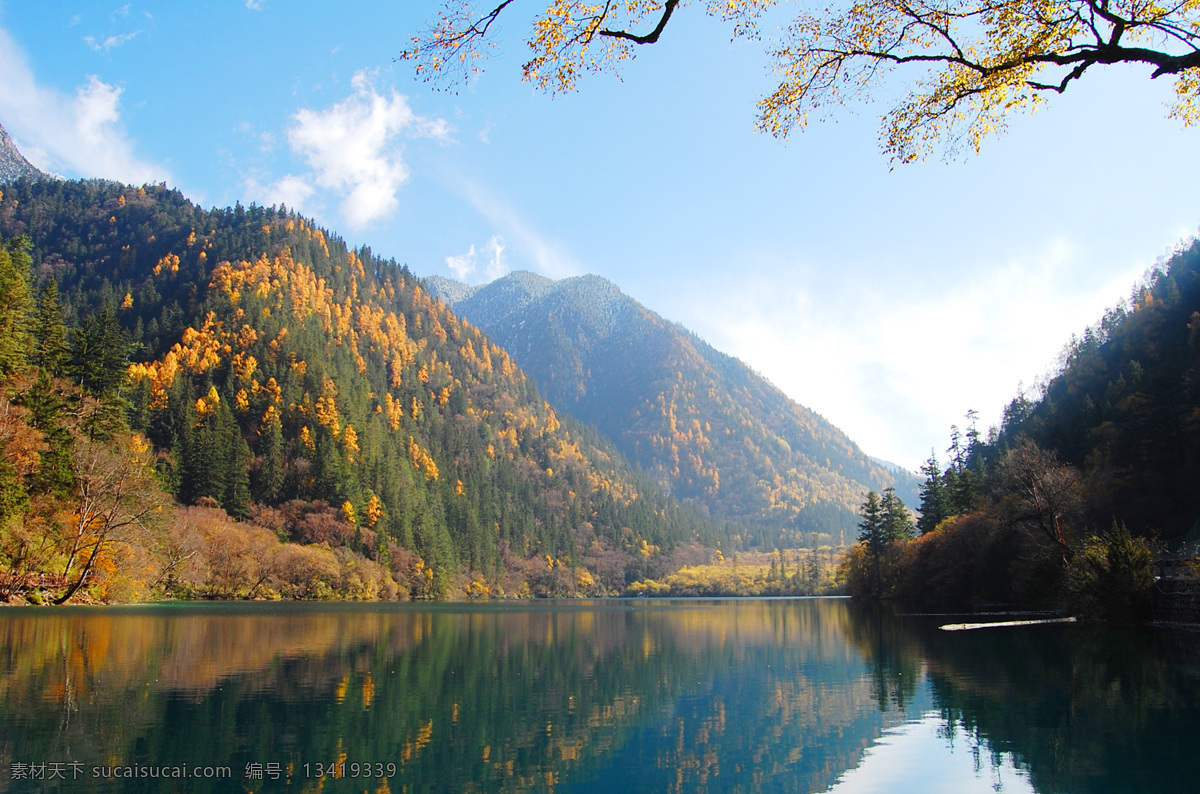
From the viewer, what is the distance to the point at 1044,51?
11305mm

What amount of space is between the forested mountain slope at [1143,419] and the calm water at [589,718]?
39136 millimetres

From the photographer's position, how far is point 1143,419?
68250 mm

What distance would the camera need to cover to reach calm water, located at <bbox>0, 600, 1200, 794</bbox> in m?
12.8

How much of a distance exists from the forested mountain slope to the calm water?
128 feet

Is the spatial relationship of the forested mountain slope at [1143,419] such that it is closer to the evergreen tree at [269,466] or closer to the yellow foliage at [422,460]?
the evergreen tree at [269,466]

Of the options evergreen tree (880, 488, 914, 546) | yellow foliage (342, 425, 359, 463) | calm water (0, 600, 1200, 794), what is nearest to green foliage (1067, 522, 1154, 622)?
calm water (0, 600, 1200, 794)

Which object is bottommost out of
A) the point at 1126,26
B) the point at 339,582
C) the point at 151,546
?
the point at 339,582

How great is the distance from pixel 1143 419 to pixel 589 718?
2805 inches

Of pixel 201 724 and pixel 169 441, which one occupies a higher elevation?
pixel 169 441

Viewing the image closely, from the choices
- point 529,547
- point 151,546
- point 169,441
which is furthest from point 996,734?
point 529,547

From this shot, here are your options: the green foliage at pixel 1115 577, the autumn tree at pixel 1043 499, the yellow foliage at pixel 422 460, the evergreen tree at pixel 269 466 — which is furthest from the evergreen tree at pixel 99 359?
the yellow foliage at pixel 422 460

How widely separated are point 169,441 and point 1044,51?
139 metres

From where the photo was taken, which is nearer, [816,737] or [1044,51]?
[1044,51]

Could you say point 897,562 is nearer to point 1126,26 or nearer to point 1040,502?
point 1040,502
